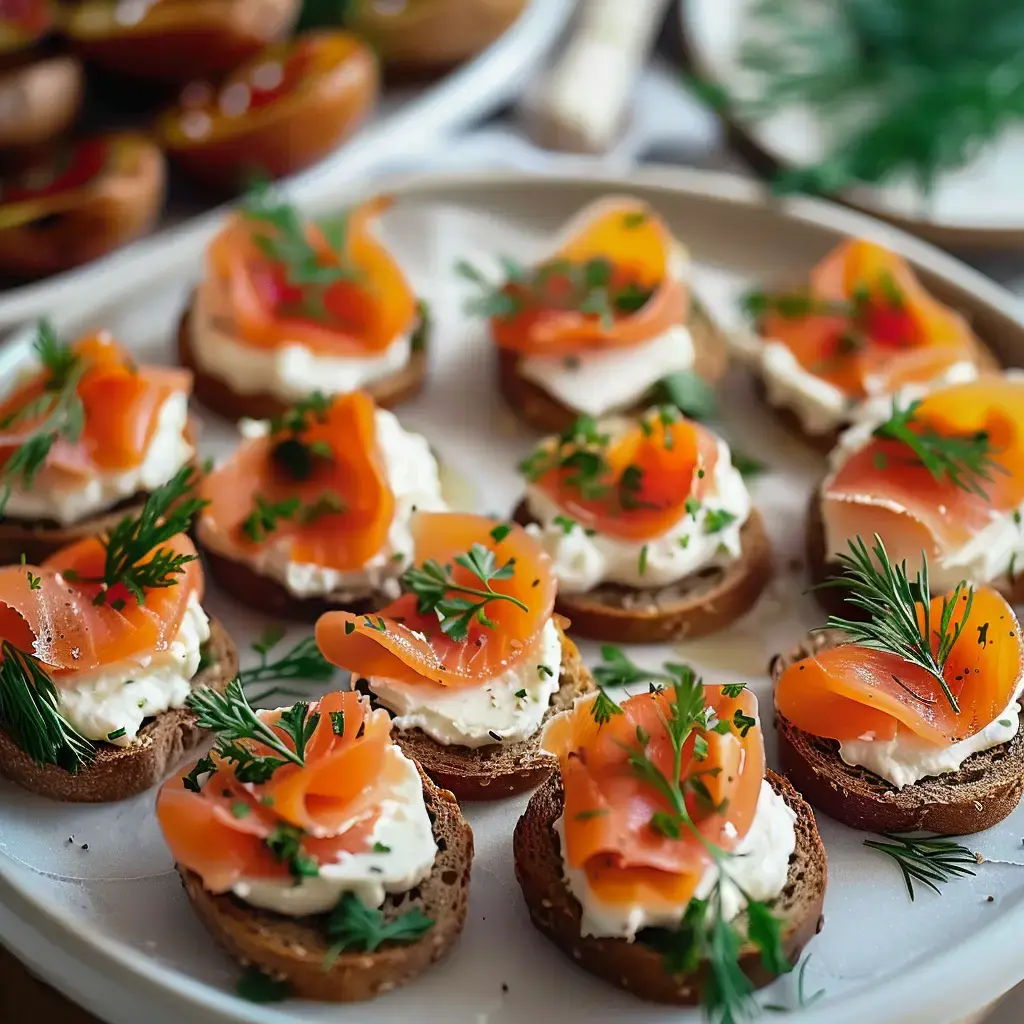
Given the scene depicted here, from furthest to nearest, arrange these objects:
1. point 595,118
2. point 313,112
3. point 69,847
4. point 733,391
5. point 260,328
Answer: point 595,118 < point 313,112 < point 733,391 < point 260,328 < point 69,847

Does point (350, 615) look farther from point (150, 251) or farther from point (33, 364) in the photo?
point (150, 251)

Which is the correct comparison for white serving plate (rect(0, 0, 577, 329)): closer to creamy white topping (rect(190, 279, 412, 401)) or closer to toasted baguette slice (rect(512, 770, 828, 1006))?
creamy white topping (rect(190, 279, 412, 401))

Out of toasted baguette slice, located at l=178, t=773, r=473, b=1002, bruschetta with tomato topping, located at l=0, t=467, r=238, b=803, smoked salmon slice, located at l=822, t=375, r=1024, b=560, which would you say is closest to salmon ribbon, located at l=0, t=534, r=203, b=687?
bruschetta with tomato topping, located at l=0, t=467, r=238, b=803

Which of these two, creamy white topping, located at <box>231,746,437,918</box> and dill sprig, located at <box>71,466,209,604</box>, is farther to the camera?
dill sprig, located at <box>71,466,209,604</box>

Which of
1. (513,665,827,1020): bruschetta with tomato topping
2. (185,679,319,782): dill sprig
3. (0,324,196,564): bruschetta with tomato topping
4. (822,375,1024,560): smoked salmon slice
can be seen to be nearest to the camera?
(513,665,827,1020): bruschetta with tomato topping

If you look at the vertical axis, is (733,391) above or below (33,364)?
below

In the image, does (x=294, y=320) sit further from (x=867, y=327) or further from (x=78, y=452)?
(x=867, y=327)

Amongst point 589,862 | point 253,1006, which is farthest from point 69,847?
point 589,862

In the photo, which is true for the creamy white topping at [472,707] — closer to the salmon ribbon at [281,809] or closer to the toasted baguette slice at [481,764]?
the toasted baguette slice at [481,764]
